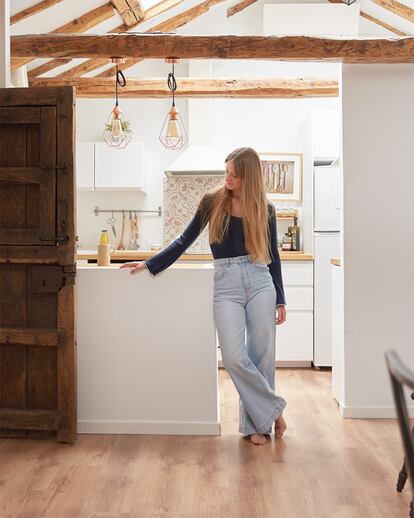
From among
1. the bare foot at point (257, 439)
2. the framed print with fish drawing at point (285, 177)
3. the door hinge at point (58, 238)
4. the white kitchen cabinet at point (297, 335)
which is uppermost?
the framed print with fish drawing at point (285, 177)

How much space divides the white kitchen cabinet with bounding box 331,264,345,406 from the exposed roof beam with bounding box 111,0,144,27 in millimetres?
2850

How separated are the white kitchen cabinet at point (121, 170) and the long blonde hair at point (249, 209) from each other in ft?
10.1

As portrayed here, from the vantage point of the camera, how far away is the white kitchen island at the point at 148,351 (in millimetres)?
3461

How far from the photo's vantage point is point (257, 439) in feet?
10.9

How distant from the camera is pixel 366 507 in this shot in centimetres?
249

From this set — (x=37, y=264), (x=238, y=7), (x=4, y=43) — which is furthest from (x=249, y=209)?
(x=238, y=7)

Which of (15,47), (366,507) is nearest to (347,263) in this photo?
(366,507)

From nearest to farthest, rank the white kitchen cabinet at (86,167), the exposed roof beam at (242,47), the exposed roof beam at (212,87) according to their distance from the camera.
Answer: the exposed roof beam at (242,47) → the exposed roof beam at (212,87) → the white kitchen cabinet at (86,167)

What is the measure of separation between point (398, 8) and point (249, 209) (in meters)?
3.81

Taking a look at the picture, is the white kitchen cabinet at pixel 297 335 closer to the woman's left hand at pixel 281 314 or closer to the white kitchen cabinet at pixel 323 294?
the white kitchen cabinet at pixel 323 294

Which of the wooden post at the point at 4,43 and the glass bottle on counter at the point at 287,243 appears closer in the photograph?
the wooden post at the point at 4,43

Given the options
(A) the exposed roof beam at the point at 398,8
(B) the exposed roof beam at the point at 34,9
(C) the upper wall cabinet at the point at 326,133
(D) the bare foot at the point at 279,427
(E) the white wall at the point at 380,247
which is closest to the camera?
(D) the bare foot at the point at 279,427

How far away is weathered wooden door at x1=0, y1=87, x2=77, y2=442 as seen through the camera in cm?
331

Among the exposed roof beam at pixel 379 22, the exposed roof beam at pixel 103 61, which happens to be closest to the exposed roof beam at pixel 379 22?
the exposed roof beam at pixel 379 22
